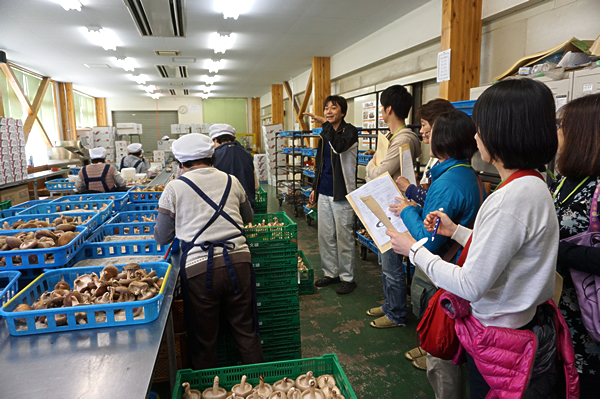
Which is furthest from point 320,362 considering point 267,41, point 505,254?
point 267,41

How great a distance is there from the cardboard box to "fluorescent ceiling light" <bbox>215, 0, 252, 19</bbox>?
15.1ft

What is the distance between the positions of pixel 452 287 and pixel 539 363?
15.8 inches

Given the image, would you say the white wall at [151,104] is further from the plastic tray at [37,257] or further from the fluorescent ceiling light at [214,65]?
the plastic tray at [37,257]

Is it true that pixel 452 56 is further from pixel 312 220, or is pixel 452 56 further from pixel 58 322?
pixel 58 322

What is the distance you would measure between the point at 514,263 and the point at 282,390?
41.0 inches

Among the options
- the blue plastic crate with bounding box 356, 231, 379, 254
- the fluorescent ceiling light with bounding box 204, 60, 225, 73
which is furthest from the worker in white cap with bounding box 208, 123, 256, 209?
the fluorescent ceiling light with bounding box 204, 60, 225, 73

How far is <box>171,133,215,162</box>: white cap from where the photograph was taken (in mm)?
2219

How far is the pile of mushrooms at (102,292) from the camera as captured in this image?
1.50 meters

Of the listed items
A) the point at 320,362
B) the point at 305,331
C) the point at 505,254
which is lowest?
the point at 305,331

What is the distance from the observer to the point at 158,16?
5676mm

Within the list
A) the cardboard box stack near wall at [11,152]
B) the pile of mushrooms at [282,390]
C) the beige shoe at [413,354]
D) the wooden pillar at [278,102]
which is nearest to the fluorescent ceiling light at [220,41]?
the cardboard box stack near wall at [11,152]

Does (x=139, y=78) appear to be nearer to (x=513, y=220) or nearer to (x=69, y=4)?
(x=69, y=4)

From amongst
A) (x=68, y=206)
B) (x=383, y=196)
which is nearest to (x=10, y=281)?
(x=68, y=206)

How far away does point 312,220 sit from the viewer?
7469 mm
